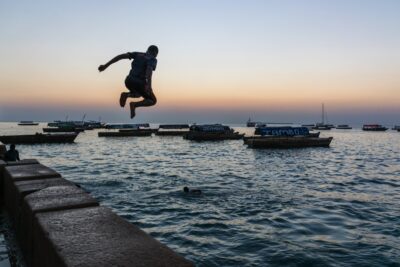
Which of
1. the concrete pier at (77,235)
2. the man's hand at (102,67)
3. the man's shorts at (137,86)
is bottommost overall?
the concrete pier at (77,235)

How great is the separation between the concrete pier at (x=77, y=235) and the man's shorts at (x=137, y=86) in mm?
1649

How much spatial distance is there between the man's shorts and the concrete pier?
64.9 inches

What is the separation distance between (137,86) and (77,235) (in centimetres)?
247

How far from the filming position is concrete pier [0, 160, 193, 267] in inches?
97.0

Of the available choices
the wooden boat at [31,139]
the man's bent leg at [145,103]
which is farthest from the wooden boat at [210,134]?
the man's bent leg at [145,103]

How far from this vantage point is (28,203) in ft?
14.1

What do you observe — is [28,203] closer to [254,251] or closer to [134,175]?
[254,251]

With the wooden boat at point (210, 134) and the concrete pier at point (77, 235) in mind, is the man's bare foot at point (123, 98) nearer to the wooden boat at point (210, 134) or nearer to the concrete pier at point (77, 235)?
the concrete pier at point (77, 235)

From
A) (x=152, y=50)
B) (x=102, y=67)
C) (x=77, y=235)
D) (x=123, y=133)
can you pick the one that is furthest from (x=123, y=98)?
(x=123, y=133)

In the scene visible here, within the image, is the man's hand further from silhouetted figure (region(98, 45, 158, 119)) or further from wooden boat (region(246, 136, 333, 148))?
wooden boat (region(246, 136, 333, 148))

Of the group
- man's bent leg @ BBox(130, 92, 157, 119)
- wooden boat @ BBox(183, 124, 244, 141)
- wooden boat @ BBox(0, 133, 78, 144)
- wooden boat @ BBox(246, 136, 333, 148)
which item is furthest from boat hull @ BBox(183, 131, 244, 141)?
man's bent leg @ BBox(130, 92, 157, 119)

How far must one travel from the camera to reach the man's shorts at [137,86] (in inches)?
189

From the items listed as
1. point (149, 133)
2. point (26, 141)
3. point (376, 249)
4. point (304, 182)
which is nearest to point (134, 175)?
point (304, 182)

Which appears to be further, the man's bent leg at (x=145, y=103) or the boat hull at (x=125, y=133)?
the boat hull at (x=125, y=133)
